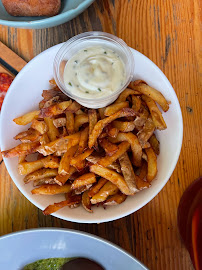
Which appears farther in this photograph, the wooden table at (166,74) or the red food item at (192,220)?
the wooden table at (166,74)

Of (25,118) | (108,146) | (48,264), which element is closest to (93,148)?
(108,146)

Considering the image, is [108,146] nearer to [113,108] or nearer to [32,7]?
[113,108]

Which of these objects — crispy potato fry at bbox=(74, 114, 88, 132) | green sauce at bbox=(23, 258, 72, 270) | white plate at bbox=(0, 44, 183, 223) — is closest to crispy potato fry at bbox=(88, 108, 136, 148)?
crispy potato fry at bbox=(74, 114, 88, 132)

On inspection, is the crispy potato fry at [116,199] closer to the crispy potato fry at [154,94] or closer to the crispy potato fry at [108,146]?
the crispy potato fry at [108,146]

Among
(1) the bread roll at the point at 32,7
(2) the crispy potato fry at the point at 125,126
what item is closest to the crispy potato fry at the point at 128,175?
(2) the crispy potato fry at the point at 125,126

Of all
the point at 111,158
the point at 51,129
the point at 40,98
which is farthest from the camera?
the point at 40,98

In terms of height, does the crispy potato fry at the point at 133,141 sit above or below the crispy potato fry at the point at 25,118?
below

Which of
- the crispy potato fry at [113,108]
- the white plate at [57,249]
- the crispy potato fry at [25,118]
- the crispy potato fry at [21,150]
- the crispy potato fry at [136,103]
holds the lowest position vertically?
the white plate at [57,249]

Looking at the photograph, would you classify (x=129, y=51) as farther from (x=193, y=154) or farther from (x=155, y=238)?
(x=155, y=238)
